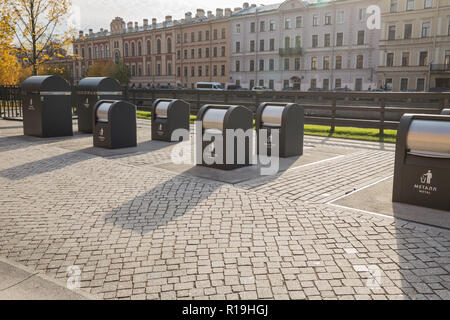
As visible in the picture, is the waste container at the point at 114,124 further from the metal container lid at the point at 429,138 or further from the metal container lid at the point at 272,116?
the metal container lid at the point at 429,138

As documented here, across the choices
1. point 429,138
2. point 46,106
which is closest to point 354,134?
point 429,138

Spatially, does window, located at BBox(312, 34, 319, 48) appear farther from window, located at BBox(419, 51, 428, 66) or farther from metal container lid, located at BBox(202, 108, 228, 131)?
metal container lid, located at BBox(202, 108, 228, 131)

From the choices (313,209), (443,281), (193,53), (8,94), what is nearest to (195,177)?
(313,209)

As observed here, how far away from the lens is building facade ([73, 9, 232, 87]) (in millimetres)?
71250

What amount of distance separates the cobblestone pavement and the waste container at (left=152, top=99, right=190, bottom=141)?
439 cm

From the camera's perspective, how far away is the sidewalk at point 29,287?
11.3ft

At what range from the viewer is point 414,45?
52.2 meters

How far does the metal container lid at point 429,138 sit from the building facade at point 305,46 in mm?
53462

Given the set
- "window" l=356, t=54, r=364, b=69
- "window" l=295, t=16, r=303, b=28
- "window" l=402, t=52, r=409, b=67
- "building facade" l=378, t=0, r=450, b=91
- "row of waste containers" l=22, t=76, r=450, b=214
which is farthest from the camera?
"window" l=295, t=16, r=303, b=28

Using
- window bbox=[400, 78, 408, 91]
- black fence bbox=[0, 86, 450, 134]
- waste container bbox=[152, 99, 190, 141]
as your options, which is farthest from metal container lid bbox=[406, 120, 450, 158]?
window bbox=[400, 78, 408, 91]

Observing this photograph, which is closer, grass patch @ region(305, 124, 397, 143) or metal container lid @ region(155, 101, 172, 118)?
metal container lid @ region(155, 101, 172, 118)

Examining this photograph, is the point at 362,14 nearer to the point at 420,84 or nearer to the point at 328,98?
the point at 420,84

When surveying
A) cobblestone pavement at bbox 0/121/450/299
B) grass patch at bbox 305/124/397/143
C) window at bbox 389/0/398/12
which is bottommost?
cobblestone pavement at bbox 0/121/450/299

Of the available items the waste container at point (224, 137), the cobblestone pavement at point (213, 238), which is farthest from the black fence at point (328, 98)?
the cobblestone pavement at point (213, 238)
